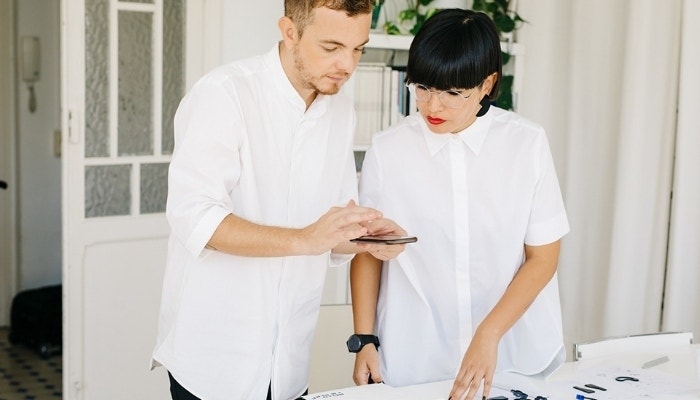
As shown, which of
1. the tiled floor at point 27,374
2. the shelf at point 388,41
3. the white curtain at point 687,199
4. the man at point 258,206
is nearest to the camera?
the man at point 258,206

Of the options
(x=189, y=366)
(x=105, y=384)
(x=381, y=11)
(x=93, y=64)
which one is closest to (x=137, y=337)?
(x=105, y=384)

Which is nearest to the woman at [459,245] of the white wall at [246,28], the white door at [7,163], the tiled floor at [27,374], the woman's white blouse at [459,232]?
the woman's white blouse at [459,232]

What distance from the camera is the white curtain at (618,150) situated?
341cm

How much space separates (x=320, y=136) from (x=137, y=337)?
2.38 metres

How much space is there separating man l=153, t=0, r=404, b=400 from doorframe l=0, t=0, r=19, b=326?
4.27 meters

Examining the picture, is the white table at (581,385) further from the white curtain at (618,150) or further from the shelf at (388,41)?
the shelf at (388,41)

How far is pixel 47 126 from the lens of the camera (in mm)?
6090

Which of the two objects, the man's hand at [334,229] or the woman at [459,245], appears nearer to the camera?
the man's hand at [334,229]

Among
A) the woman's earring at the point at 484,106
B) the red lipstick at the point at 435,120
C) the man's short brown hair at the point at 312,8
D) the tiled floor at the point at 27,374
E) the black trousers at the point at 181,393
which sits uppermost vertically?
the man's short brown hair at the point at 312,8

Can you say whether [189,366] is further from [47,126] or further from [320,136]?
[47,126]

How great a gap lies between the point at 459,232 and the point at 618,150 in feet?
5.98

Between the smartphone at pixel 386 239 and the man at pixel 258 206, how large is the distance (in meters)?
0.02

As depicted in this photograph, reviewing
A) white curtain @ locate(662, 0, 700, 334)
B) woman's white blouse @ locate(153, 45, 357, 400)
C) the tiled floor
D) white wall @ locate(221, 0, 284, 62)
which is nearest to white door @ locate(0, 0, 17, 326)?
the tiled floor

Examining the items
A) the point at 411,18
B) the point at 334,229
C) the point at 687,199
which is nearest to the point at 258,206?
the point at 334,229
